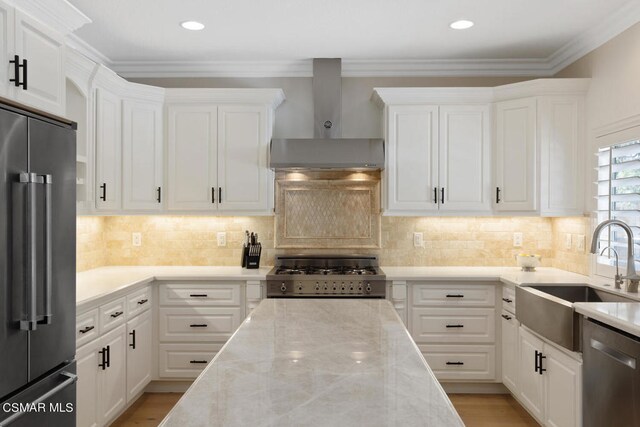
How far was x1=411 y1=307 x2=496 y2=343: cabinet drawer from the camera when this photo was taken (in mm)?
3576

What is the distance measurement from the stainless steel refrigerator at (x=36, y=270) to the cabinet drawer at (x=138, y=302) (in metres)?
0.93

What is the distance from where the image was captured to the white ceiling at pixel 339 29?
297 cm

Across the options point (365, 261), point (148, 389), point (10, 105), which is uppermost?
point (10, 105)

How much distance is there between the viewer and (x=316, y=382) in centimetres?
125

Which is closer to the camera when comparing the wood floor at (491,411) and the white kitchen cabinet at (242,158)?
the wood floor at (491,411)

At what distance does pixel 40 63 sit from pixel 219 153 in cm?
170

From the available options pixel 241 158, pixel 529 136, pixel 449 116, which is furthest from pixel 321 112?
pixel 529 136

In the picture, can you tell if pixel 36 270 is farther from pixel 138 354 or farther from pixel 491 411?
pixel 491 411

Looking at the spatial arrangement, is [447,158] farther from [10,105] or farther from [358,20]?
[10,105]

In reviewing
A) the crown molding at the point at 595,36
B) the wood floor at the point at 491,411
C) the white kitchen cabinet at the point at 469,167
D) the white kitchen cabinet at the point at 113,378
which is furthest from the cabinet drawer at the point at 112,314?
the crown molding at the point at 595,36

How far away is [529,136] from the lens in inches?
143

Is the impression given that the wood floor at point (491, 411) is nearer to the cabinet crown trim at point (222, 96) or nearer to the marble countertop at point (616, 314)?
the marble countertop at point (616, 314)

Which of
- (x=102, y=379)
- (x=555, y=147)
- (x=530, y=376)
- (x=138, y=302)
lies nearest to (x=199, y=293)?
(x=138, y=302)

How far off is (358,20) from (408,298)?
2.07m
